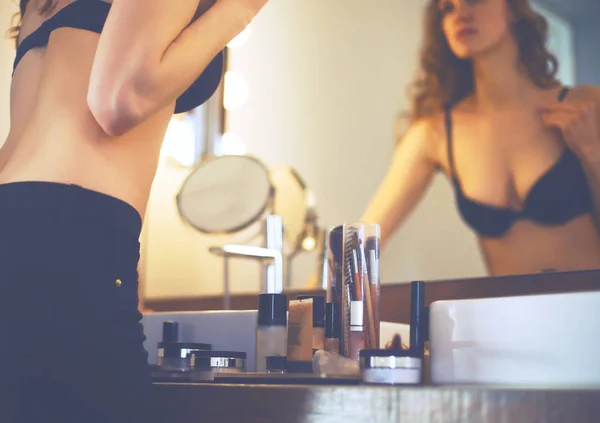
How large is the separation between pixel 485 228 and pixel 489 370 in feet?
1.37

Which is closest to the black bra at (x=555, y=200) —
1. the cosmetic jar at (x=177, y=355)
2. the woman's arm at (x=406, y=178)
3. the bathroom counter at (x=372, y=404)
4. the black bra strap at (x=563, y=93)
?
the black bra strap at (x=563, y=93)

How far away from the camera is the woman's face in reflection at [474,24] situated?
118 cm

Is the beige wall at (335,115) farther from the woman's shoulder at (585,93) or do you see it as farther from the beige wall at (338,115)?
the woman's shoulder at (585,93)

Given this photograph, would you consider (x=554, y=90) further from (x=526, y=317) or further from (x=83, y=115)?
(x=83, y=115)

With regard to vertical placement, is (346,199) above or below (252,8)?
below

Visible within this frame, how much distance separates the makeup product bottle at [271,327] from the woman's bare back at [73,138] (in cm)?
23

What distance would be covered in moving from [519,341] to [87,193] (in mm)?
459

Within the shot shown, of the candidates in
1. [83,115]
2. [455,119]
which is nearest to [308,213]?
[455,119]

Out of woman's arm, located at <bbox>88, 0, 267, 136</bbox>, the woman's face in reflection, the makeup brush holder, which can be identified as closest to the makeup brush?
the makeup brush holder

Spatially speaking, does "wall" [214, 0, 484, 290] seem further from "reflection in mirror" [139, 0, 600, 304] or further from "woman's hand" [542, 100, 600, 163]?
"woman's hand" [542, 100, 600, 163]

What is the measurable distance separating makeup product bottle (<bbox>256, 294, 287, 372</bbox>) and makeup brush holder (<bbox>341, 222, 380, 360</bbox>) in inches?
3.2

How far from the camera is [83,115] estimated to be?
2.65ft

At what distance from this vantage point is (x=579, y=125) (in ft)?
3.66

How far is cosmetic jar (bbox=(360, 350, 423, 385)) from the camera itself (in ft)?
2.43
